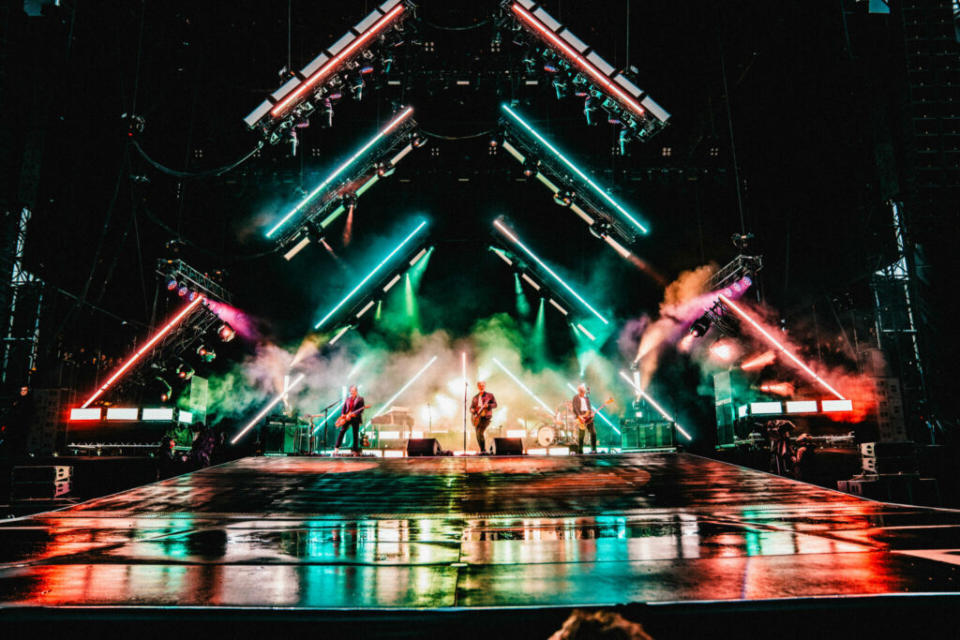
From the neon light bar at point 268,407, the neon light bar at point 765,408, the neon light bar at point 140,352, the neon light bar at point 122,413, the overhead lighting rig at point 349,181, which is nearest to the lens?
the neon light bar at point 765,408

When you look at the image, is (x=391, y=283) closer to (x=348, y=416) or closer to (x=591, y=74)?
(x=348, y=416)

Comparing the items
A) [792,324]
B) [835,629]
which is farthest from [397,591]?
[792,324]

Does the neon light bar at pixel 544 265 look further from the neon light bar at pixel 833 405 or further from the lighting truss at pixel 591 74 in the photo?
the lighting truss at pixel 591 74

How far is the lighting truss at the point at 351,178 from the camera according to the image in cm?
1326

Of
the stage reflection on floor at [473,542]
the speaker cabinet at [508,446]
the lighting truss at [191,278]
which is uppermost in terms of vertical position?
the lighting truss at [191,278]

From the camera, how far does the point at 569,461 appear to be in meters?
9.16

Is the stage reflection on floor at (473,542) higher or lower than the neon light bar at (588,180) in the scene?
lower

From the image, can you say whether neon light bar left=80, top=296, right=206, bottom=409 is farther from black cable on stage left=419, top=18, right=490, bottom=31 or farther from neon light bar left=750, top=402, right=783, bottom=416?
neon light bar left=750, top=402, right=783, bottom=416

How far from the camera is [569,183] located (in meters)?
13.5

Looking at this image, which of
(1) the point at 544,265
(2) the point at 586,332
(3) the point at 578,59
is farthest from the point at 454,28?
(2) the point at 586,332

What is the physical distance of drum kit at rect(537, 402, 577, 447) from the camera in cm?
1672

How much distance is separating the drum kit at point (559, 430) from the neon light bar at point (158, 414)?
10.3 metres

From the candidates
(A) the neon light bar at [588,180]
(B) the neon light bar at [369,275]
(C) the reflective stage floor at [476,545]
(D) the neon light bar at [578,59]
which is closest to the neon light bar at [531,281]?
(B) the neon light bar at [369,275]

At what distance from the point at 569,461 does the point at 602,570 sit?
637cm
